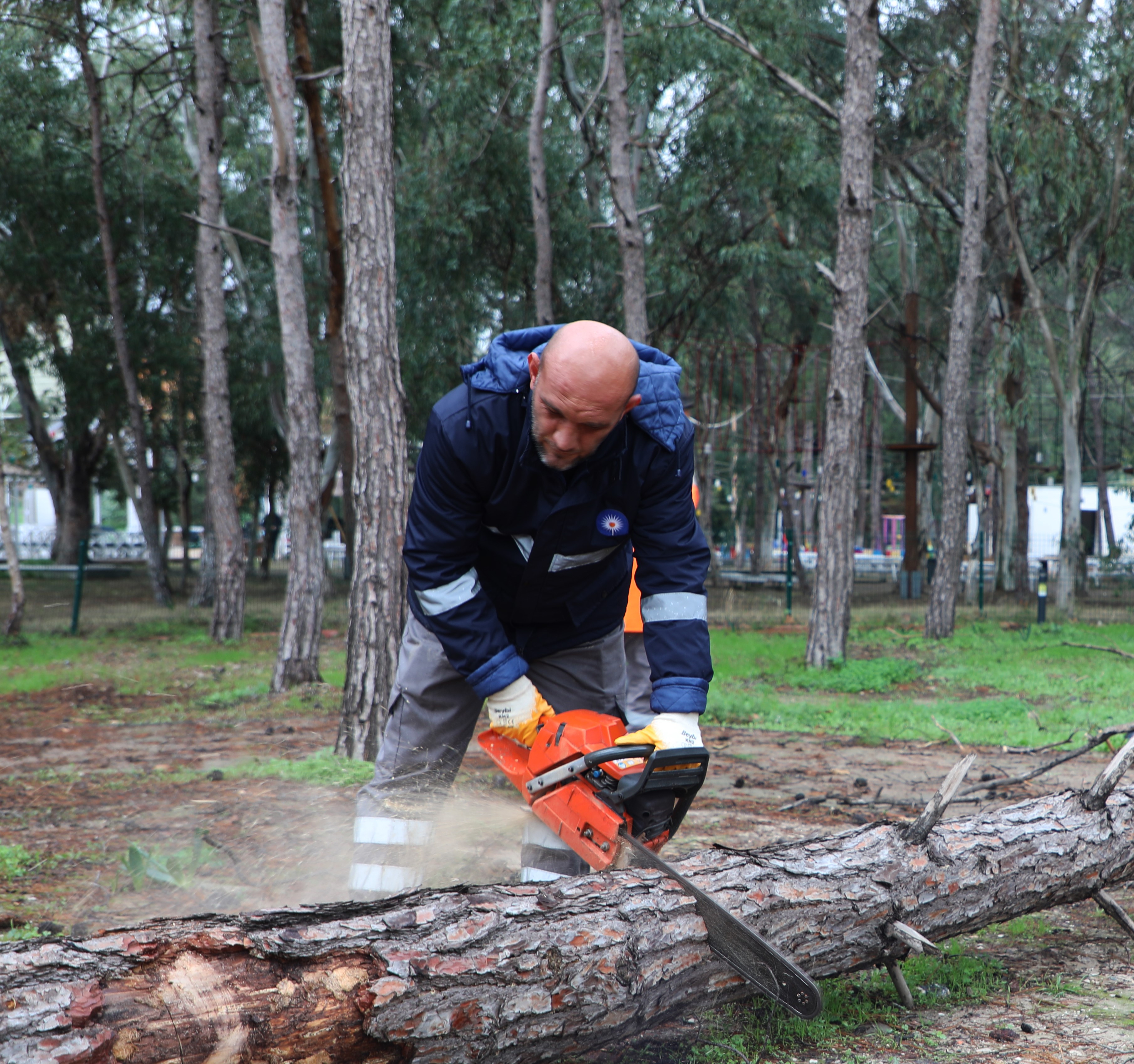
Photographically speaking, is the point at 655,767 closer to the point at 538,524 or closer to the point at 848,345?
the point at 538,524

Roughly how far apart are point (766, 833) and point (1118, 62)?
15333 mm

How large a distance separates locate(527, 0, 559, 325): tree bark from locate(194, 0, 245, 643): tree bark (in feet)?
14.4

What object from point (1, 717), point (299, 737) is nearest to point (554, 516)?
point (299, 737)

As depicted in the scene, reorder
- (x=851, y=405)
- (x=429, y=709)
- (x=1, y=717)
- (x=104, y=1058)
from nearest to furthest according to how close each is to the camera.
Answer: (x=104, y=1058)
(x=429, y=709)
(x=1, y=717)
(x=851, y=405)

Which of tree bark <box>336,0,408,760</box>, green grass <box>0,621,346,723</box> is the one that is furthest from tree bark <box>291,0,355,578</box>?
tree bark <box>336,0,408,760</box>

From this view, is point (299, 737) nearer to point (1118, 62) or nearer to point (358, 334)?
point (358, 334)

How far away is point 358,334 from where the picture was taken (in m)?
5.40

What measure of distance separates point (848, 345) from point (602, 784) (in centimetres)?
837

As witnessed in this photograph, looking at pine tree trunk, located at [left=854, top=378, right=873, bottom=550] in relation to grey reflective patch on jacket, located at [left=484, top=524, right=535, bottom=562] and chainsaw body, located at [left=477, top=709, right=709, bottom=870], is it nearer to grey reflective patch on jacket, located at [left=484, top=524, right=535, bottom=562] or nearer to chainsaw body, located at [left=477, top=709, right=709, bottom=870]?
grey reflective patch on jacket, located at [left=484, top=524, right=535, bottom=562]

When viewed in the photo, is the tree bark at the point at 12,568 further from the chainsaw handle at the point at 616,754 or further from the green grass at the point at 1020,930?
the green grass at the point at 1020,930

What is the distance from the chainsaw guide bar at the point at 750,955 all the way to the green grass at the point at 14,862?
2.54 metres

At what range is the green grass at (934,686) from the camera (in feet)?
23.7

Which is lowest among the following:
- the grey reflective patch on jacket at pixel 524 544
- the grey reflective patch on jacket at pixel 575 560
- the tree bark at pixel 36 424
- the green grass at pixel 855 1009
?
the green grass at pixel 855 1009

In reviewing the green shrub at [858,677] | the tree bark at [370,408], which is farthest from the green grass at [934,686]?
the tree bark at [370,408]
